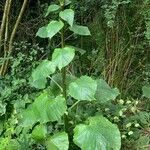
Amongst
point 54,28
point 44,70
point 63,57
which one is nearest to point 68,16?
point 54,28

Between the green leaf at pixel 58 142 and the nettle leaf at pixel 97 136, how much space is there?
0.09 metres

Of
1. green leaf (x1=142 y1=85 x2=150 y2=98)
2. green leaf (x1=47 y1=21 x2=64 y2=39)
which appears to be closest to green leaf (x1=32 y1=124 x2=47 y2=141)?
green leaf (x1=47 y1=21 x2=64 y2=39)

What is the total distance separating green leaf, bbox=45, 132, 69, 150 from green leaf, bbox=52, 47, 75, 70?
0.52 metres

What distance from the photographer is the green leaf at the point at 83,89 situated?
106 inches

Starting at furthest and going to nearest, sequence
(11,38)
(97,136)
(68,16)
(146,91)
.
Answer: (11,38), (146,91), (97,136), (68,16)

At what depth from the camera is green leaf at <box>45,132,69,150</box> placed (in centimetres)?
277

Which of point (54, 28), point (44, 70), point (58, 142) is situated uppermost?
point (54, 28)

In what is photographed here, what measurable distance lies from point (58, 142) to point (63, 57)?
2.00ft

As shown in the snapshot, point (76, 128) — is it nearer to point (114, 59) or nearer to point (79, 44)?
point (114, 59)

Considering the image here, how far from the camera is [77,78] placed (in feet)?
9.68

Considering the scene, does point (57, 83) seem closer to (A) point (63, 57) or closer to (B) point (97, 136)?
(A) point (63, 57)

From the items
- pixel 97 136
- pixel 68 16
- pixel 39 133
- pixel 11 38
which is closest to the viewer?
pixel 68 16

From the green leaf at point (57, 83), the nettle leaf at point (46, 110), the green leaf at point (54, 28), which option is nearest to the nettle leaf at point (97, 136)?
the nettle leaf at point (46, 110)

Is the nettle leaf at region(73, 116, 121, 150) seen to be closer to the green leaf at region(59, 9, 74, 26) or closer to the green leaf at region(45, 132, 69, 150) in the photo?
the green leaf at region(45, 132, 69, 150)
